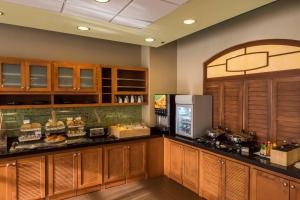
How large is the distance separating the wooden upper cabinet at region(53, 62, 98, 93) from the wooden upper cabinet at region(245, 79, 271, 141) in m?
2.42

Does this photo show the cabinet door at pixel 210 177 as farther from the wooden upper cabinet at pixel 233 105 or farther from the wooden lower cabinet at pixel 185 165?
the wooden upper cabinet at pixel 233 105

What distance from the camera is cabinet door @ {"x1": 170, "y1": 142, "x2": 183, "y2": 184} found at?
330 cm

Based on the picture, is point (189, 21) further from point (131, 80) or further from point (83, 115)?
point (83, 115)

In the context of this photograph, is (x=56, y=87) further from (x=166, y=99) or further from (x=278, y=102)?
(x=278, y=102)

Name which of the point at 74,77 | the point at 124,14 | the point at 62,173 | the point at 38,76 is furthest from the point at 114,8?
the point at 62,173

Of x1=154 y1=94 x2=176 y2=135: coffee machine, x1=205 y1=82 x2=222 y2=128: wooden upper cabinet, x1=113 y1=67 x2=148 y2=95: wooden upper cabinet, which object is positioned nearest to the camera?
x1=205 y1=82 x2=222 y2=128: wooden upper cabinet

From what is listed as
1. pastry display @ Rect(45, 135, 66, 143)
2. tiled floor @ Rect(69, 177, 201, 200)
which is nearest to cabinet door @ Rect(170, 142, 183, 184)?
tiled floor @ Rect(69, 177, 201, 200)

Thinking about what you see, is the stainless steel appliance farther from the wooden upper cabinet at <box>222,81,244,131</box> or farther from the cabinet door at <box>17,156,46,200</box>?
the cabinet door at <box>17,156,46,200</box>

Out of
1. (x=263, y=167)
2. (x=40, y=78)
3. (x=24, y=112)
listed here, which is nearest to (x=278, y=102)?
(x=263, y=167)

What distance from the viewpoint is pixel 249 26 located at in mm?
2816

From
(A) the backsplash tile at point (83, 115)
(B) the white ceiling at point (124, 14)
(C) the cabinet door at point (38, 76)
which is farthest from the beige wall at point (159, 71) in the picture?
(C) the cabinet door at point (38, 76)

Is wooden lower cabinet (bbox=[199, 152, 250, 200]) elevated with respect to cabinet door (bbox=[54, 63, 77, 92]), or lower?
lower

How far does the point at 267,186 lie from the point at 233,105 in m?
1.29

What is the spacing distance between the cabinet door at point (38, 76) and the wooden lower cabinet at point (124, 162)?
4.40ft
